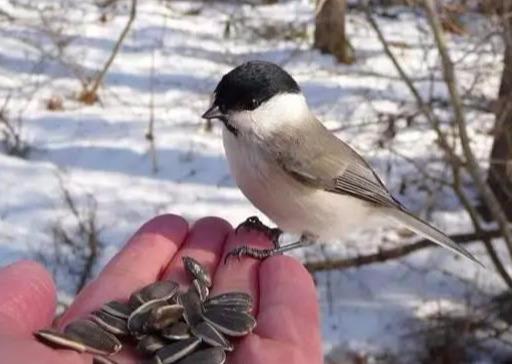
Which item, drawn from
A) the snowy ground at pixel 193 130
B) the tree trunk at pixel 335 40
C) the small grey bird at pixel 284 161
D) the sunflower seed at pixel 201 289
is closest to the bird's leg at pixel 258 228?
the small grey bird at pixel 284 161

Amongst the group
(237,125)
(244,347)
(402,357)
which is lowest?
(402,357)

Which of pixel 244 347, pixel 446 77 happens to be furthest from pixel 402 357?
pixel 244 347

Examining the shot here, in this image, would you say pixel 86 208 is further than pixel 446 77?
Yes

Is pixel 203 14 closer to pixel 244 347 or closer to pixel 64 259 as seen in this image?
pixel 64 259

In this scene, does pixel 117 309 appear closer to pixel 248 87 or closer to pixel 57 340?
pixel 57 340

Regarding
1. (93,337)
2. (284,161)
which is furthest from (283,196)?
(93,337)

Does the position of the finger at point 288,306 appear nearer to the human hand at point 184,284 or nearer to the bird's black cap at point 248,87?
the human hand at point 184,284

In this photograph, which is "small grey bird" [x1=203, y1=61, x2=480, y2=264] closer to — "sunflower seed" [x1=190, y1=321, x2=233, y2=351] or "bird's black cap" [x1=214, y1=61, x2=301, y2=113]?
"bird's black cap" [x1=214, y1=61, x2=301, y2=113]

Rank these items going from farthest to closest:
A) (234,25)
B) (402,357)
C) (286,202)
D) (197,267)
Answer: (234,25), (402,357), (286,202), (197,267)
